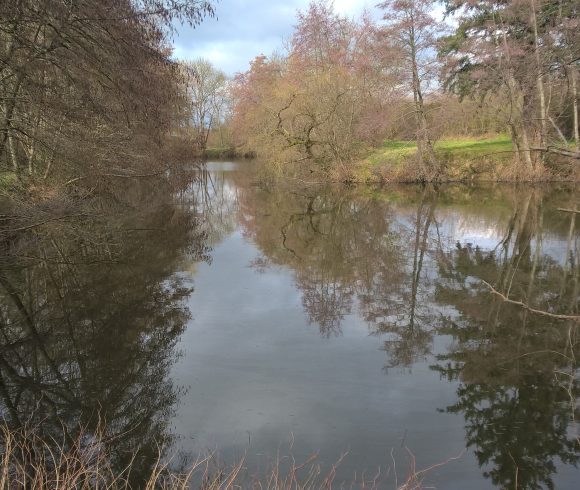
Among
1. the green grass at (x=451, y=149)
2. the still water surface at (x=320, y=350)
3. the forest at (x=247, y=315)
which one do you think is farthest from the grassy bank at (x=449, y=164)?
the still water surface at (x=320, y=350)

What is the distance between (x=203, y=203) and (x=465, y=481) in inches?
780

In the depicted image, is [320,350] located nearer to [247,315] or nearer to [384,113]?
[247,315]

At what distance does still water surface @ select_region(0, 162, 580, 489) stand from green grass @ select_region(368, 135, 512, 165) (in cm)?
1369

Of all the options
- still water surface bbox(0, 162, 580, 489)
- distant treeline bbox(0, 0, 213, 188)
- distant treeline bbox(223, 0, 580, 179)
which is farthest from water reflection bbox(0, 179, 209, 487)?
distant treeline bbox(223, 0, 580, 179)

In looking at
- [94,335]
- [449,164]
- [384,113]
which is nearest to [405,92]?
[384,113]

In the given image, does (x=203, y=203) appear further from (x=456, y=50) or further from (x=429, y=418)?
(x=429, y=418)

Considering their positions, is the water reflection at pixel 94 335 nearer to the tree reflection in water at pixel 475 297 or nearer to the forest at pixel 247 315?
the forest at pixel 247 315

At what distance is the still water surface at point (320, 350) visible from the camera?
453 cm

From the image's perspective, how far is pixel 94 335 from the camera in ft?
23.1

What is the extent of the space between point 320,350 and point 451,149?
24446 mm

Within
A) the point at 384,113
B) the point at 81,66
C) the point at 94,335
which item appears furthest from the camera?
the point at 384,113

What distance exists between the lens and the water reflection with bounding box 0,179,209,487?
4879 millimetres

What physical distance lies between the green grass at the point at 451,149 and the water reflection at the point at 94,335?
1631cm

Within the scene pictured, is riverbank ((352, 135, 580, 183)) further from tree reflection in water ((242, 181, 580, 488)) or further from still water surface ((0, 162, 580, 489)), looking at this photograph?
still water surface ((0, 162, 580, 489))
